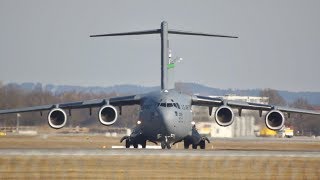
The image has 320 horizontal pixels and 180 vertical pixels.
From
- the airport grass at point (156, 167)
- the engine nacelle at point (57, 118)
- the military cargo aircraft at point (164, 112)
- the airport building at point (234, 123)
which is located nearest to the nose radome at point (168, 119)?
the military cargo aircraft at point (164, 112)

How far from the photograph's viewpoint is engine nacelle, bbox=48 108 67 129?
3947 cm

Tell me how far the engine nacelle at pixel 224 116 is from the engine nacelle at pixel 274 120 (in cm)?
192

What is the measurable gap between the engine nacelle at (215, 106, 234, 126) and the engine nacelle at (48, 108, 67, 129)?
23.9 feet

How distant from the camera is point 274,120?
40156 millimetres

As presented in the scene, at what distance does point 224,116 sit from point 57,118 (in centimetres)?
797

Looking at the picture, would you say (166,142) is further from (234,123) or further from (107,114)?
(234,123)

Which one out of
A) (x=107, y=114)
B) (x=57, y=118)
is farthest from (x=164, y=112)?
(x=57, y=118)

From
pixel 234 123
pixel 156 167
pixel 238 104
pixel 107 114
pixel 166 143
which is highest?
pixel 238 104

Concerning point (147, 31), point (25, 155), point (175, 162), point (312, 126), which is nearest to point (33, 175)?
point (25, 155)

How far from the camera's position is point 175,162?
23.1 meters

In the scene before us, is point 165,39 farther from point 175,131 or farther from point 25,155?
point 25,155

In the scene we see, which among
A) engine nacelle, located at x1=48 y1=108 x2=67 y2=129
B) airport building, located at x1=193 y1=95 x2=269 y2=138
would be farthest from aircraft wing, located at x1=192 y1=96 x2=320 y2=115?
airport building, located at x1=193 y1=95 x2=269 y2=138

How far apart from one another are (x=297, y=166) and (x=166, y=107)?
48.6 ft

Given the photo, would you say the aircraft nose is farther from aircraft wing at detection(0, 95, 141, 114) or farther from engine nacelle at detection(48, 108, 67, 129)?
engine nacelle at detection(48, 108, 67, 129)
